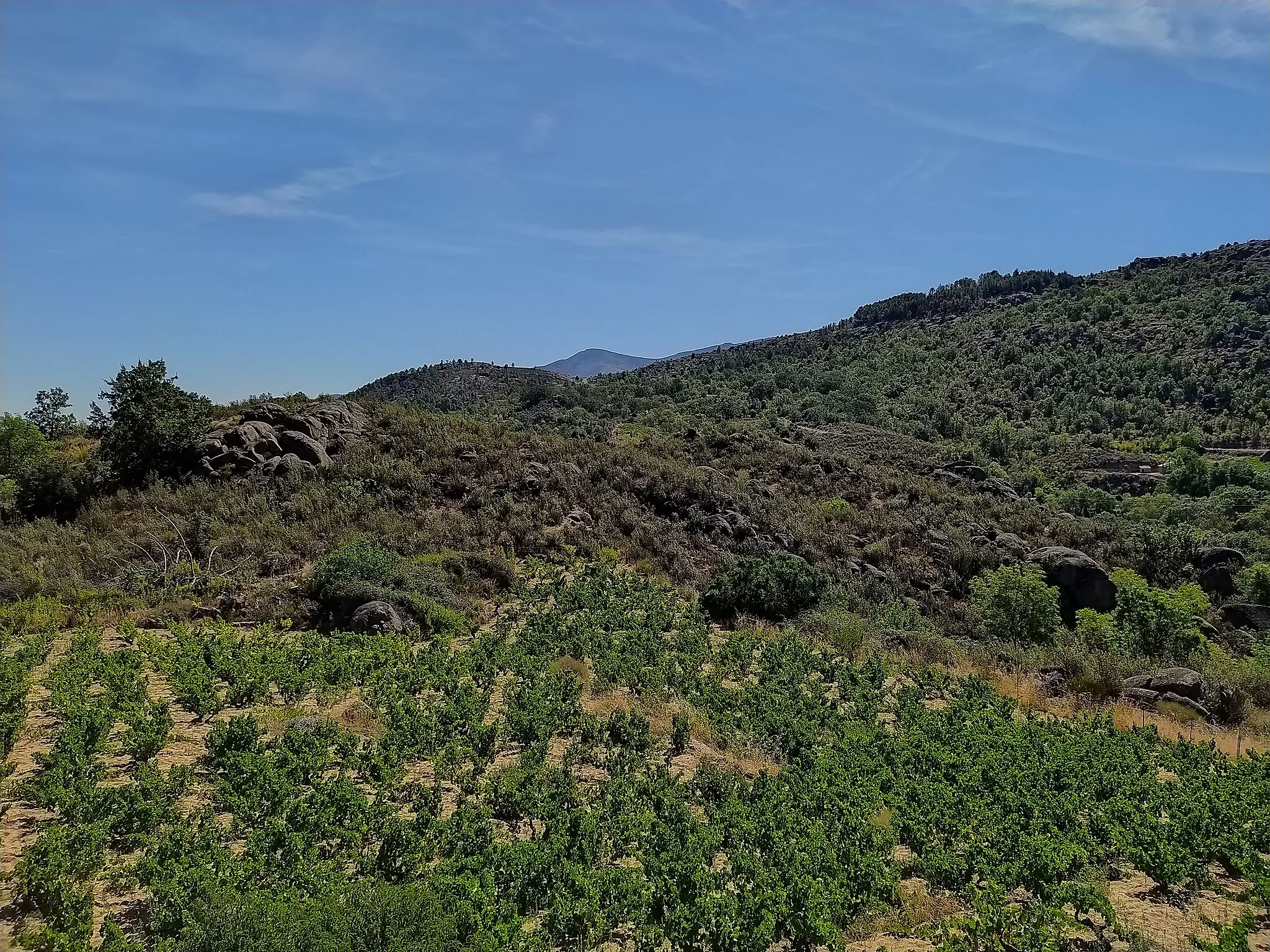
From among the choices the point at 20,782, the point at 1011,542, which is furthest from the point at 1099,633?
the point at 20,782

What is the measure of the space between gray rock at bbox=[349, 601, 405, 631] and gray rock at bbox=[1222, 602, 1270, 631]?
24004mm

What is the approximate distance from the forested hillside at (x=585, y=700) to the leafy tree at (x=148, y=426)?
9 cm

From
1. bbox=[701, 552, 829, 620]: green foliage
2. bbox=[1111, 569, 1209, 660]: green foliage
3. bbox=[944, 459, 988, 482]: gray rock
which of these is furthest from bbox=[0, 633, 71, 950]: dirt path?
bbox=[944, 459, 988, 482]: gray rock

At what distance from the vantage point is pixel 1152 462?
2029 inches

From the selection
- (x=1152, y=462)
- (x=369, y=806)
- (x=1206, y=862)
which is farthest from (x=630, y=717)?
(x=1152, y=462)

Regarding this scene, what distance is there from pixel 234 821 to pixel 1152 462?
62.6 m

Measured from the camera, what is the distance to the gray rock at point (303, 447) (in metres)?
19.6

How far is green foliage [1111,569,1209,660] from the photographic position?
624 inches

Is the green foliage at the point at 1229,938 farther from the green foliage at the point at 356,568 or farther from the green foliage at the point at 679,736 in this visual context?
the green foliage at the point at 356,568

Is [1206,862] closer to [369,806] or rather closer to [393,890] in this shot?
[393,890]

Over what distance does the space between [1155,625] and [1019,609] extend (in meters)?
2.85

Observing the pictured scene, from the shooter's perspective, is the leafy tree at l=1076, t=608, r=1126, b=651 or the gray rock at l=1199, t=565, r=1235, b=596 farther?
the gray rock at l=1199, t=565, r=1235, b=596

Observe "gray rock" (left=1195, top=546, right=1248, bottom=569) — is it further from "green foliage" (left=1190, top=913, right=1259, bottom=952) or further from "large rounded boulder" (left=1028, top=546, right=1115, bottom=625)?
"green foliage" (left=1190, top=913, right=1259, bottom=952)

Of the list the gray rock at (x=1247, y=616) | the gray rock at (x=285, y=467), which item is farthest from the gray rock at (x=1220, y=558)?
the gray rock at (x=285, y=467)
